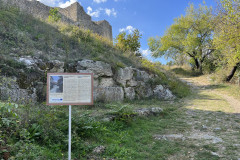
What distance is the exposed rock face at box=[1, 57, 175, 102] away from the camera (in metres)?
6.47

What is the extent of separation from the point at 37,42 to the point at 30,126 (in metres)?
6.35

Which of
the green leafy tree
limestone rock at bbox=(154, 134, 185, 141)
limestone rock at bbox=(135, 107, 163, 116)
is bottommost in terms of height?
limestone rock at bbox=(154, 134, 185, 141)

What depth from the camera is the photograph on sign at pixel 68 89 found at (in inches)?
126

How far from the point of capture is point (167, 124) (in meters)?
6.02

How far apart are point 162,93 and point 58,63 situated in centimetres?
649

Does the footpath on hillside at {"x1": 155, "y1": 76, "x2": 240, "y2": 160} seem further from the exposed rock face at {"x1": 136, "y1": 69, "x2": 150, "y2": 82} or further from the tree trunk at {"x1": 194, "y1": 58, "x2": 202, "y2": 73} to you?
the tree trunk at {"x1": 194, "y1": 58, "x2": 202, "y2": 73}

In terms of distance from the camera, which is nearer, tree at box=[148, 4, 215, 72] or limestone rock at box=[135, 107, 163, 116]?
limestone rock at box=[135, 107, 163, 116]

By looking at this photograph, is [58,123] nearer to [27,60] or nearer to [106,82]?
[27,60]

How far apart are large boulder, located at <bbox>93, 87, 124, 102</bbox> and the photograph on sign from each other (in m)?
4.60

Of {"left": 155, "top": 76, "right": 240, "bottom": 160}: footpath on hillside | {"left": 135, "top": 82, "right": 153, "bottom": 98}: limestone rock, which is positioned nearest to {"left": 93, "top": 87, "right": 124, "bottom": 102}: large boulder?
{"left": 135, "top": 82, "right": 153, "bottom": 98}: limestone rock

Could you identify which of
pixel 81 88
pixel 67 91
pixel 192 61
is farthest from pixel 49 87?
pixel 192 61

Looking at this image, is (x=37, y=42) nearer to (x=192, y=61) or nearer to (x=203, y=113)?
(x=203, y=113)

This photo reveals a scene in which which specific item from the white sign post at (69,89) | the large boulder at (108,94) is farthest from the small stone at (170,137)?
the large boulder at (108,94)

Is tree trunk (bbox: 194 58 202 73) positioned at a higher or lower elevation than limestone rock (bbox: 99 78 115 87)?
higher
